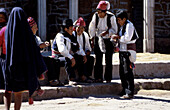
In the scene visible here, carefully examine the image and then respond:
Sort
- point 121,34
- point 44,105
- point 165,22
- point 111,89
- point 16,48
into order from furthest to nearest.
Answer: point 165,22, point 111,89, point 121,34, point 44,105, point 16,48

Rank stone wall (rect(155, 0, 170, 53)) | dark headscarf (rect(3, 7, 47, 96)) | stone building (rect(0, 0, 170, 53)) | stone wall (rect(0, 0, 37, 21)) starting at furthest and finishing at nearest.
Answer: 1. stone wall (rect(155, 0, 170, 53))
2. stone wall (rect(0, 0, 37, 21))
3. stone building (rect(0, 0, 170, 53))
4. dark headscarf (rect(3, 7, 47, 96))

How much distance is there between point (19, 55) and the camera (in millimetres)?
4477

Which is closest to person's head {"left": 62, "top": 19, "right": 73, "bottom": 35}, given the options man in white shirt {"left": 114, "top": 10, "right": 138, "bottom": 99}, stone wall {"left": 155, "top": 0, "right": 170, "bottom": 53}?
man in white shirt {"left": 114, "top": 10, "right": 138, "bottom": 99}

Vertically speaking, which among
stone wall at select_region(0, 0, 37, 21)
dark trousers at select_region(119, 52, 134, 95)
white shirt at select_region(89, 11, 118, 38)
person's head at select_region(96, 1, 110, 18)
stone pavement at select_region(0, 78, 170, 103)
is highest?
stone wall at select_region(0, 0, 37, 21)

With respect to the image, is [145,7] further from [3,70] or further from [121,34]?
[3,70]

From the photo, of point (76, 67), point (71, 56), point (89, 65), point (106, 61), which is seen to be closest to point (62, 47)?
point (71, 56)

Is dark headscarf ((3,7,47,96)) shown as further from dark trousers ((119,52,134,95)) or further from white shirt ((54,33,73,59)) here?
dark trousers ((119,52,134,95))

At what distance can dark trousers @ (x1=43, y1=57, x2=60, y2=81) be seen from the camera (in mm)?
6863

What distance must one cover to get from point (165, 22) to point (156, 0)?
2.86 feet

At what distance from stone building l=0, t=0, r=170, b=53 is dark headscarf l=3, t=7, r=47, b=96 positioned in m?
7.62

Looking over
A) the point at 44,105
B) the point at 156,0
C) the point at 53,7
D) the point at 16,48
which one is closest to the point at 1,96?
the point at 44,105

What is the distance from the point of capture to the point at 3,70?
4625 millimetres

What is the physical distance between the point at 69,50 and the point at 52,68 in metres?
0.53

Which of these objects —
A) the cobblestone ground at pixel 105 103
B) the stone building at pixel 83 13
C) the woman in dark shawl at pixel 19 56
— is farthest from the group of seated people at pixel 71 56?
the stone building at pixel 83 13
